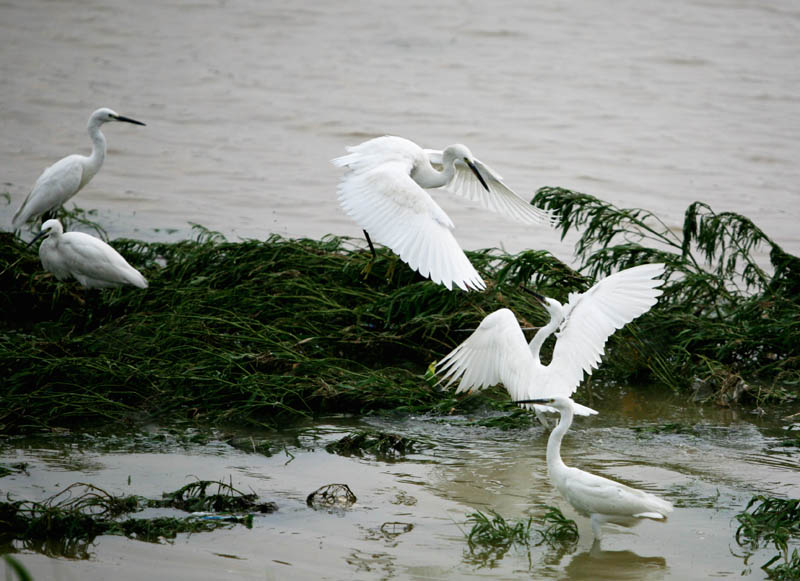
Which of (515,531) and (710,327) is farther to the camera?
(710,327)

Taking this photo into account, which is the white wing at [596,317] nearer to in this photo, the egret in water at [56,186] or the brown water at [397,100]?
the brown water at [397,100]

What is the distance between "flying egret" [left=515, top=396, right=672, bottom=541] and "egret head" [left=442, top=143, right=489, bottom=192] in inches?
120

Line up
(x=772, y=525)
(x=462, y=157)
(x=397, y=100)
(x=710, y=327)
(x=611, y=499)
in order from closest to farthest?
(x=611, y=499) < (x=772, y=525) < (x=710, y=327) < (x=462, y=157) < (x=397, y=100)

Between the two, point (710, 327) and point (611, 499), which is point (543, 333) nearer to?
point (710, 327)

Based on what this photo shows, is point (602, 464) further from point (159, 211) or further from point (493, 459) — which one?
point (159, 211)

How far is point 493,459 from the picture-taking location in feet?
18.0

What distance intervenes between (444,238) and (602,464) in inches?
61.2

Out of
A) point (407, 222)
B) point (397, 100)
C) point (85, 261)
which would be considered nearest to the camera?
point (407, 222)

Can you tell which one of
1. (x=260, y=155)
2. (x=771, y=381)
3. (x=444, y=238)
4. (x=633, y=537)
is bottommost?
(x=633, y=537)

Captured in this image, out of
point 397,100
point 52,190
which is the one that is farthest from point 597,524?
point 397,100

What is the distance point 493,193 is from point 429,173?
57 centimetres

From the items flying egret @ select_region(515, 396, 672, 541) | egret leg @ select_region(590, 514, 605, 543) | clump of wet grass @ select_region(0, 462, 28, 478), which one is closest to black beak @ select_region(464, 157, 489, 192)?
flying egret @ select_region(515, 396, 672, 541)

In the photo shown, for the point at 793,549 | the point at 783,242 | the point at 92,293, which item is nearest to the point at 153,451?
the point at 92,293

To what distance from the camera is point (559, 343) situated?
572cm
